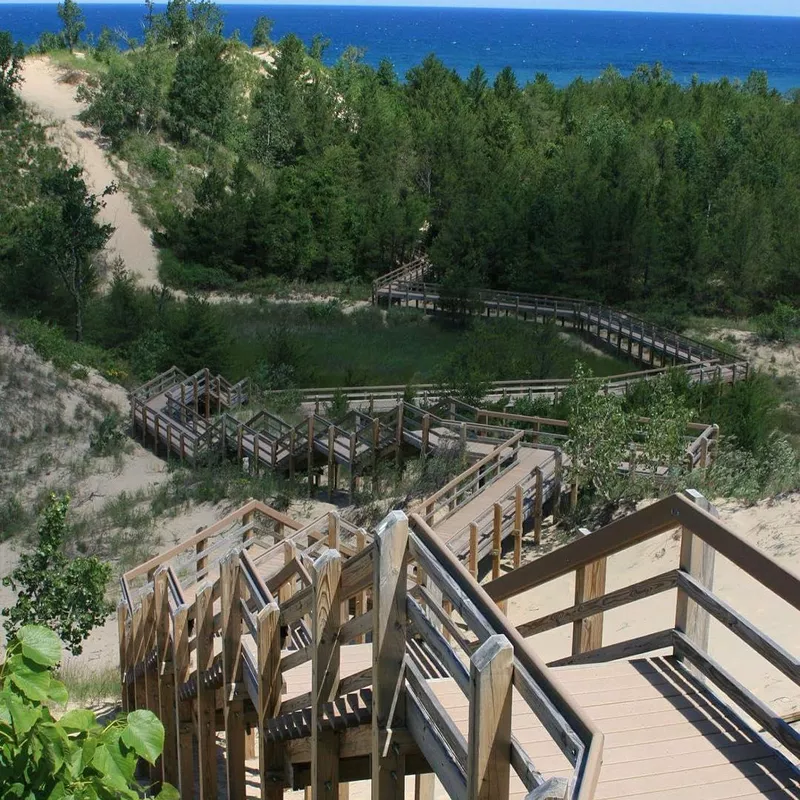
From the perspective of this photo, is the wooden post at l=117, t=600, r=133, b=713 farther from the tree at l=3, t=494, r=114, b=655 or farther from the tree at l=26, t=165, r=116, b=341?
the tree at l=26, t=165, r=116, b=341

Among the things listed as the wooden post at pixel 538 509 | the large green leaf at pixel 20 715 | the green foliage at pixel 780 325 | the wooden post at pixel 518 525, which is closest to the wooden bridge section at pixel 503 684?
the large green leaf at pixel 20 715

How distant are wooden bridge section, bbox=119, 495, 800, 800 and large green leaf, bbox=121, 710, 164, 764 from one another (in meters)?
1.02

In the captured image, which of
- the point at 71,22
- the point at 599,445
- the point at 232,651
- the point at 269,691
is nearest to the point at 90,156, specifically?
the point at 71,22

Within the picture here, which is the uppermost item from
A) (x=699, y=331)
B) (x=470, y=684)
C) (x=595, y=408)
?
(x=470, y=684)

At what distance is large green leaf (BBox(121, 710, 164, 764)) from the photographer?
3.80 m

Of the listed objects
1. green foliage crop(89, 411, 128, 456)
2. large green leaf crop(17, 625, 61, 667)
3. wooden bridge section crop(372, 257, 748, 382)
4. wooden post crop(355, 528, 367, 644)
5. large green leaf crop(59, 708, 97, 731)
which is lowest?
green foliage crop(89, 411, 128, 456)

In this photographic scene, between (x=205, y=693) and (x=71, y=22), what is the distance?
57.8m

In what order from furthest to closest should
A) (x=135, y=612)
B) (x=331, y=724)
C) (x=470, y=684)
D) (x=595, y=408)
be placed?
(x=595, y=408) → (x=135, y=612) → (x=331, y=724) → (x=470, y=684)

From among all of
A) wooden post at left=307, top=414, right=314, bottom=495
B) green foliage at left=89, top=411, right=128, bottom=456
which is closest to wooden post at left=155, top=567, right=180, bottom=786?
wooden post at left=307, top=414, right=314, bottom=495

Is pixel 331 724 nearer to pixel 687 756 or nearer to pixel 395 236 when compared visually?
pixel 687 756

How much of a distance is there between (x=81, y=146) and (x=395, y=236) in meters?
14.9

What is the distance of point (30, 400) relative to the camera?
1088 inches

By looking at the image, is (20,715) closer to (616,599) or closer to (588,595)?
(616,599)

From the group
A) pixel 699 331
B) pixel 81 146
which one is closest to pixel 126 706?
pixel 699 331
